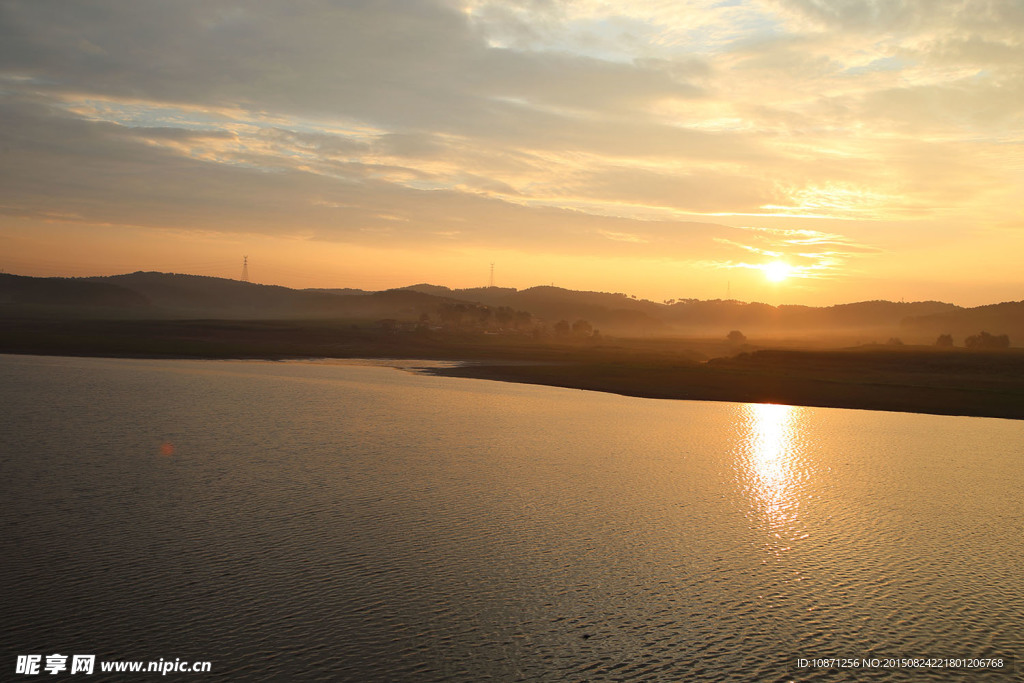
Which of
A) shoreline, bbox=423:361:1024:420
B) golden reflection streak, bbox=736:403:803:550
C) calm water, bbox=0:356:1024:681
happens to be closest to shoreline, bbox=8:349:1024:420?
shoreline, bbox=423:361:1024:420

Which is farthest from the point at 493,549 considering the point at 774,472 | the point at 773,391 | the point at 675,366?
the point at 675,366

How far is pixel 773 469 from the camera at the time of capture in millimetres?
28797

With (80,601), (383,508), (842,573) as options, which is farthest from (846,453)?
(80,601)

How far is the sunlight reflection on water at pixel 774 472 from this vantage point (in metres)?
20.5

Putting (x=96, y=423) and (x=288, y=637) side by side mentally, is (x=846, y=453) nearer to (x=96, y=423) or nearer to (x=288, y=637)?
(x=288, y=637)

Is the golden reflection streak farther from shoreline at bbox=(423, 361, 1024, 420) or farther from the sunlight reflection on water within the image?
shoreline at bbox=(423, 361, 1024, 420)

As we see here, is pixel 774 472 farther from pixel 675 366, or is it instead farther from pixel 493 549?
pixel 675 366

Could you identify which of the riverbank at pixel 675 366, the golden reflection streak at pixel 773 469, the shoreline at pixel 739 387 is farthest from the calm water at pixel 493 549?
the riverbank at pixel 675 366

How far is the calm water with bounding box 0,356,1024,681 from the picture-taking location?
40.3 feet

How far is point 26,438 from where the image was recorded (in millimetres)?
28344

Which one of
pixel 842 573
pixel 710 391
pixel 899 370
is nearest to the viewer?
pixel 842 573

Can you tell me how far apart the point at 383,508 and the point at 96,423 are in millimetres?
19439

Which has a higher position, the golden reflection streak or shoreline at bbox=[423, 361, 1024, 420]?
shoreline at bbox=[423, 361, 1024, 420]

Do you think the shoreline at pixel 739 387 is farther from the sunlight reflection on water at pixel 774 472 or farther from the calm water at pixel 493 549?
the calm water at pixel 493 549
